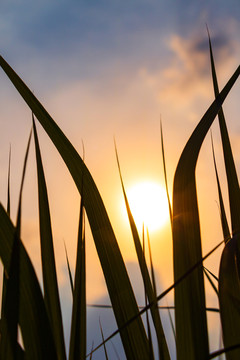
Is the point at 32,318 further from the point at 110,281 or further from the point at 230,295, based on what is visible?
the point at 230,295

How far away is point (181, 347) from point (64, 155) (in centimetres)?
28

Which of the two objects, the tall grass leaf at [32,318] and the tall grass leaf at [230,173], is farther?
the tall grass leaf at [230,173]

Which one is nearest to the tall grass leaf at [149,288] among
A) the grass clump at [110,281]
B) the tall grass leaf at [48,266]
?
the grass clump at [110,281]

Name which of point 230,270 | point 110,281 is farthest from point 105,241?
point 230,270

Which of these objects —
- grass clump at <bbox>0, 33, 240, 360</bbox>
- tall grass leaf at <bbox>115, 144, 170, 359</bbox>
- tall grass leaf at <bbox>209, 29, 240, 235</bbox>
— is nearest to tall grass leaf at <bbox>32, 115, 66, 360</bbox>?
grass clump at <bbox>0, 33, 240, 360</bbox>

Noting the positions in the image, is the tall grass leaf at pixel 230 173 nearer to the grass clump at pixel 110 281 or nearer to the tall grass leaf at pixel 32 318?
the grass clump at pixel 110 281

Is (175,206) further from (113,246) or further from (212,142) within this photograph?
(212,142)

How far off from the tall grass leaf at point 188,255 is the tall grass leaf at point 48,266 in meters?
0.14

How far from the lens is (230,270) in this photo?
1.51 feet

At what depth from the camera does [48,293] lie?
47 cm

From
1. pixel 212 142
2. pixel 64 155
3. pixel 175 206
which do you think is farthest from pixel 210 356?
pixel 212 142

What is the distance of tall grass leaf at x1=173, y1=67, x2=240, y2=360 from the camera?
0.41 m

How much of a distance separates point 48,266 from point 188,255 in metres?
0.17

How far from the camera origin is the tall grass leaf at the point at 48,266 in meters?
0.44
